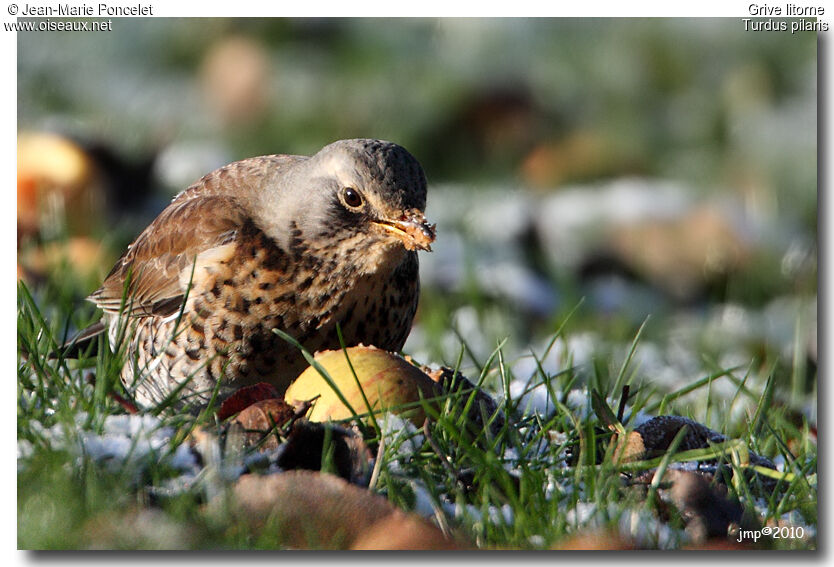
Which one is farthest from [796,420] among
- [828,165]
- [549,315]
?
[549,315]

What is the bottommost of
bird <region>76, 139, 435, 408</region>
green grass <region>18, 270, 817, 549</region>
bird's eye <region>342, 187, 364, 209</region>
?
green grass <region>18, 270, 817, 549</region>

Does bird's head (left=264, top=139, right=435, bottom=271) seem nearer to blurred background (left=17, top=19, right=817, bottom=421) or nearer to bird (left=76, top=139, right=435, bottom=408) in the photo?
bird (left=76, top=139, right=435, bottom=408)

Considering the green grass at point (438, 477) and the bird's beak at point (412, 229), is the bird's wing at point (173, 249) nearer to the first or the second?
the green grass at point (438, 477)

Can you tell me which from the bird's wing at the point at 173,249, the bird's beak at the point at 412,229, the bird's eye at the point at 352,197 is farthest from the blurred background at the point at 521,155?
the bird's eye at the point at 352,197

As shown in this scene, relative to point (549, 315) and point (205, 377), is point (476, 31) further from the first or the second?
point (549, 315)

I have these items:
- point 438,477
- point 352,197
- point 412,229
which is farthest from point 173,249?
point 438,477

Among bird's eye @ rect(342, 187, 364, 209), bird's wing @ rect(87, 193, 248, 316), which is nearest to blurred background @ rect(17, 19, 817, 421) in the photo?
bird's wing @ rect(87, 193, 248, 316)
